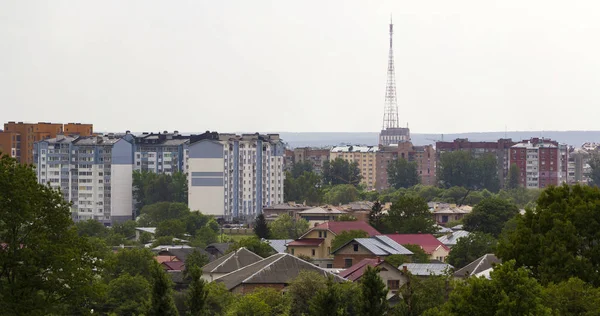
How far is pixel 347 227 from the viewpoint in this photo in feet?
224

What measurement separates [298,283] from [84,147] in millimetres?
71695

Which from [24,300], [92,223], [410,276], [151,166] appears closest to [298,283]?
[410,276]

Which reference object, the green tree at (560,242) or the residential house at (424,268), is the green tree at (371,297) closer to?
the green tree at (560,242)

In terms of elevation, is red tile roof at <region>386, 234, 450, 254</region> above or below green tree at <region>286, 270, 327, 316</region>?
below

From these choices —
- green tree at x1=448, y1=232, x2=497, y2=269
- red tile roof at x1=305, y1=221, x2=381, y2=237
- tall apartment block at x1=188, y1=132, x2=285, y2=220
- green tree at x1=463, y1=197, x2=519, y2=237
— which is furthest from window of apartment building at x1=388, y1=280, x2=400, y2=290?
tall apartment block at x1=188, y1=132, x2=285, y2=220

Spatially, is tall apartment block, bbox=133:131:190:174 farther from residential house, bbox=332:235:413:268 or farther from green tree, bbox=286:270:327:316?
green tree, bbox=286:270:327:316

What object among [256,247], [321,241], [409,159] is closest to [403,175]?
[409,159]

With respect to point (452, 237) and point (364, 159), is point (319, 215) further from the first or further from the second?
point (364, 159)

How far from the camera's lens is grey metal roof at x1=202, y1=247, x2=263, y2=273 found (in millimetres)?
50750

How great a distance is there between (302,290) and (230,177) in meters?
68.3

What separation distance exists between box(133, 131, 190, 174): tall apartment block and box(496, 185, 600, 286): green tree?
3534 inches

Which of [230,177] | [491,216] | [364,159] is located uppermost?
[230,177]

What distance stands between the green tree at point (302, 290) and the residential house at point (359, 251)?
1458 cm

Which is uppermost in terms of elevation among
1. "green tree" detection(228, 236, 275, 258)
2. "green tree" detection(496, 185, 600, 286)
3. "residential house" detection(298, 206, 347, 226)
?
"green tree" detection(496, 185, 600, 286)
